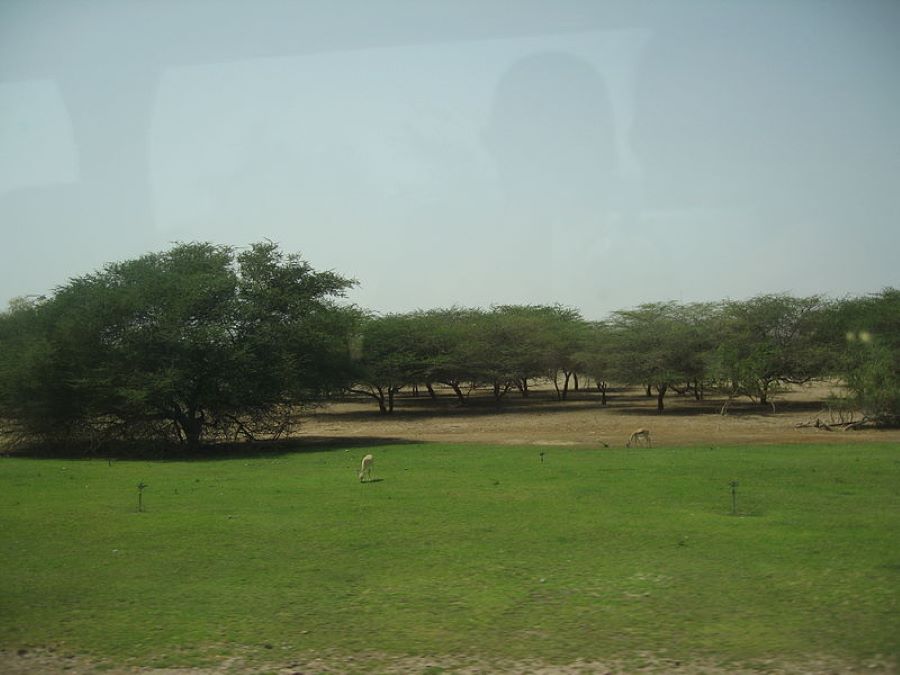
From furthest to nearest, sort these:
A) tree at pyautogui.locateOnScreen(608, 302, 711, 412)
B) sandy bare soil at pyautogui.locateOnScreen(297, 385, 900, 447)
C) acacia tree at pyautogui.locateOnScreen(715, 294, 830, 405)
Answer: tree at pyautogui.locateOnScreen(608, 302, 711, 412), acacia tree at pyautogui.locateOnScreen(715, 294, 830, 405), sandy bare soil at pyautogui.locateOnScreen(297, 385, 900, 447)

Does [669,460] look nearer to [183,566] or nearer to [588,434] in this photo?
[588,434]

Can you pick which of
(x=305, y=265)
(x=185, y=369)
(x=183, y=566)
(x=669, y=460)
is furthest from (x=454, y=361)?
(x=183, y=566)

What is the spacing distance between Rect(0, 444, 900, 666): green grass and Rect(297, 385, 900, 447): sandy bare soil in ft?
52.9

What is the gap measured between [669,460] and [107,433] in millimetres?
24405

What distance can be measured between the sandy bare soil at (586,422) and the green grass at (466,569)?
16.1 meters

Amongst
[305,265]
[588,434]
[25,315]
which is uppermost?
[305,265]

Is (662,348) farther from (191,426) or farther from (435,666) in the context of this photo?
(435,666)

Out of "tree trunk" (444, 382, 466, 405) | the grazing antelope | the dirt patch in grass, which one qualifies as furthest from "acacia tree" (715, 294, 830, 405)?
the dirt patch in grass

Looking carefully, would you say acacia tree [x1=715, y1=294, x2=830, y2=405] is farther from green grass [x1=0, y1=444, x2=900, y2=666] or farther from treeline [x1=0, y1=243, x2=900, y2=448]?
green grass [x1=0, y1=444, x2=900, y2=666]

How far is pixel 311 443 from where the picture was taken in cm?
3975

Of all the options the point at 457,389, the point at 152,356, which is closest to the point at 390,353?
the point at 457,389

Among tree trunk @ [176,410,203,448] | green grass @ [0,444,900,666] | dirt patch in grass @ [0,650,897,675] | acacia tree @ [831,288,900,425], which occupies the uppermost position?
acacia tree @ [831,288,900,425]

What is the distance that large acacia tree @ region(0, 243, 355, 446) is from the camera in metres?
33.0

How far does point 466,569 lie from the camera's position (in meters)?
11.6
